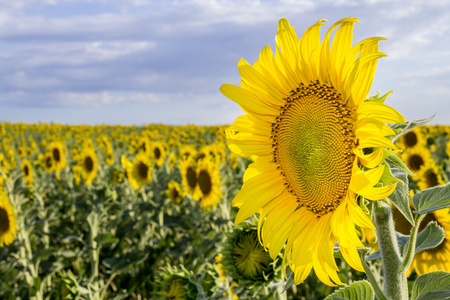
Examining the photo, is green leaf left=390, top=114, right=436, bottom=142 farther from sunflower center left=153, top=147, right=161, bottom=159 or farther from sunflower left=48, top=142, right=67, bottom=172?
sunflower left=48, top=142, right=67, bottom=172

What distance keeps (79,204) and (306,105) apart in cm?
571

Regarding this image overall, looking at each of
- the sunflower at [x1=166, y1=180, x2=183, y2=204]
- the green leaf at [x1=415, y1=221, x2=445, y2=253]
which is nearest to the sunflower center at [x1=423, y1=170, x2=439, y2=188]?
the sunflower at [x1=166, y1=180, x2=183, y2=204]

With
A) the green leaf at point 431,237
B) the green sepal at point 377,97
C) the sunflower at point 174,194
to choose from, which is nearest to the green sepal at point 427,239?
the green leaf at point 431,237

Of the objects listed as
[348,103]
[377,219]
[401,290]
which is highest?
[348,103]

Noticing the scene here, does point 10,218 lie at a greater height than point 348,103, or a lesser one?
lesser

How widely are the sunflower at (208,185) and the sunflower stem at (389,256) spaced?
4060 mm

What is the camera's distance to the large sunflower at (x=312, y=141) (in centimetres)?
108

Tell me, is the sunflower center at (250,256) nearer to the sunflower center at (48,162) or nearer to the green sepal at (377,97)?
the green sepal at (377,97)

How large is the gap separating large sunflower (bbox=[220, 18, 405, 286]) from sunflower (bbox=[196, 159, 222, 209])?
153 inches

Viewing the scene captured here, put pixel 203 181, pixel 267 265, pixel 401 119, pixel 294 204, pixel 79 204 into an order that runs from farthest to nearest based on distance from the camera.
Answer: pixel 79 204 < pixel 203 181 < pixel 267 265 < pixel 294 204 < pixel 401 119

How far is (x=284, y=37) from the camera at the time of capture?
1.26 metres

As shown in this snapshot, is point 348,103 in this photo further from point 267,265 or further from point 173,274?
point 173,274

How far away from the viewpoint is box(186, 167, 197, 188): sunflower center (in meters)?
5.54

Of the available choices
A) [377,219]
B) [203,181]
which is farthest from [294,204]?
[203,181]
